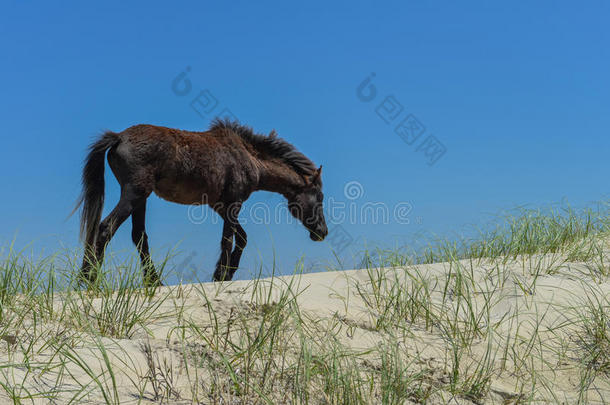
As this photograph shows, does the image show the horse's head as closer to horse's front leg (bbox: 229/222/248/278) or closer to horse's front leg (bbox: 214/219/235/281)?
horse's front leg (bbox: 229/222/248/278)

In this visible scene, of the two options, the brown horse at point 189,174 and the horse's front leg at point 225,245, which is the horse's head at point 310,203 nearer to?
the brown horse at point 189,174

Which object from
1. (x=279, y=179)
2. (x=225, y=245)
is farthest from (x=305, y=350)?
(x=279, y=179)

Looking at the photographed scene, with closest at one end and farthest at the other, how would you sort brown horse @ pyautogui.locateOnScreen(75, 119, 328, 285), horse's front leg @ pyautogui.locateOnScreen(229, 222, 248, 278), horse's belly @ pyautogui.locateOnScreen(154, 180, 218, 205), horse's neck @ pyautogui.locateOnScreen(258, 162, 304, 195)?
brown horse @ pyautogui.locateOnScreen(75, 119, 328, 285) < horse's belly @ pyautogui.locateOnScreen(154, 180, 218, 205) < horse's front leg @ pyautogui.locateOnScreen(229, 222, 248, 278) < horse's neck @ pyautogui.locateOnScreen(258, 162, 304, 195)

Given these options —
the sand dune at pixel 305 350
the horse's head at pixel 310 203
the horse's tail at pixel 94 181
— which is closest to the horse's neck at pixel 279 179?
the horse's head at pixel 310 203

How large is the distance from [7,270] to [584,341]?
413cm

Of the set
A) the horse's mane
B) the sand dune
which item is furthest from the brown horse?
the sand dune

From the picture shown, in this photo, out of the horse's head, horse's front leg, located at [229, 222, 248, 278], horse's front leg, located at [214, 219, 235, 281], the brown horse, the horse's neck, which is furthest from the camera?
the horse's head

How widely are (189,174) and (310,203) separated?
253 centimetres

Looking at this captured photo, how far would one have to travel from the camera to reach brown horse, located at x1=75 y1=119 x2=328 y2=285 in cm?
591

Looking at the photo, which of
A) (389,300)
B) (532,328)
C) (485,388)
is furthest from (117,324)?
(532,328)

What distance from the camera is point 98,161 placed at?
615cm

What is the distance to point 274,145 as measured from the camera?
8.00 m

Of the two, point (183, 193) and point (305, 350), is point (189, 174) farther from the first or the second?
point (305, 350)

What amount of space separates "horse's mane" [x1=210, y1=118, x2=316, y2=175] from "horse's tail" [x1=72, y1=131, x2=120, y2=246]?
173 cm
